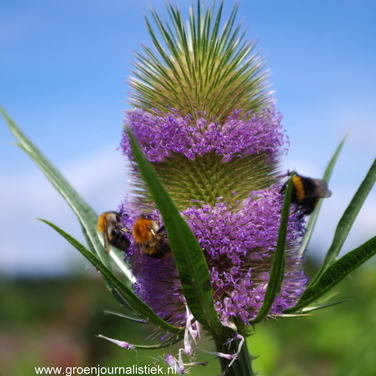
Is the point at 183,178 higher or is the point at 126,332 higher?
the point at 183,178

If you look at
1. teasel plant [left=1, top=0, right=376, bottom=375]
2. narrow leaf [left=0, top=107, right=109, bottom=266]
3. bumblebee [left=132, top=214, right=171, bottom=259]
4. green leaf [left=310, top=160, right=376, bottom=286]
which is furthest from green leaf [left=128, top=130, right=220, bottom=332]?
narrow leaf [left=0, top=107, right=109, bottom=266]

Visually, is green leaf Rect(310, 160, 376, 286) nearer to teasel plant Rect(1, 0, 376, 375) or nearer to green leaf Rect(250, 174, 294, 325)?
teasel plant Rect(1, 0, 376, 375)

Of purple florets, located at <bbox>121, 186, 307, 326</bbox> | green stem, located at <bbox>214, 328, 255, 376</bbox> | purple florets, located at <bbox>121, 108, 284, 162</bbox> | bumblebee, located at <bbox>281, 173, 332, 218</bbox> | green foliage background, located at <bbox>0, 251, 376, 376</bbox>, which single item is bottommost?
green foliage background, located at <bbox>0, 251, 376, 376</bbox>

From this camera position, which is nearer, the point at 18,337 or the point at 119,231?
the point at 119,231

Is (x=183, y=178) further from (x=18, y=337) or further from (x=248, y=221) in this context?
(x=18, y=337)

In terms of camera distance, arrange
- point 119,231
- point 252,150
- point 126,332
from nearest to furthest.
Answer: point 252,150
point 119,231
point 126,332

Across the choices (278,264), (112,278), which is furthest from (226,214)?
(112,278)

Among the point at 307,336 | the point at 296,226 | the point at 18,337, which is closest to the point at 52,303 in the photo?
the point at 18,337
